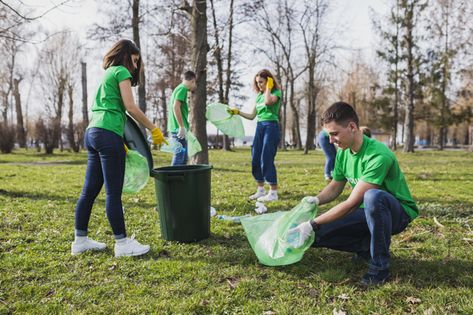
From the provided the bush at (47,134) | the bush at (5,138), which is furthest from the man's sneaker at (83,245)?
the bush at (5,138)

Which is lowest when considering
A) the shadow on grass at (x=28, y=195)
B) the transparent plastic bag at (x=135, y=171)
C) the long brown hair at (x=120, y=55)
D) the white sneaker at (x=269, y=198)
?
the shadow on grass at (x=28, y=195)

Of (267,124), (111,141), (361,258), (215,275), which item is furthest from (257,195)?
(111,141)

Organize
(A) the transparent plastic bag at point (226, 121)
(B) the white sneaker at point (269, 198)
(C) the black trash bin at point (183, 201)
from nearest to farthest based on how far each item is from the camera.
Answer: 1. (C) the black trash bin at point (183, 201)
2. (B) the white sneaker at point (269, 198)
3. (A) the transparent plastic bag at point (226, 121)

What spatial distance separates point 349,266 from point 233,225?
1.39m

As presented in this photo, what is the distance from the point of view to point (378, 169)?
2.21 meters

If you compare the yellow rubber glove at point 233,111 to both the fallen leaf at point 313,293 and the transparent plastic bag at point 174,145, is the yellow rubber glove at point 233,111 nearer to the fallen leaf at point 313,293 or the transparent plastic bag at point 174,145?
the transparent plastic bag at point 174,145

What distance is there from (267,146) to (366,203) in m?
2.47

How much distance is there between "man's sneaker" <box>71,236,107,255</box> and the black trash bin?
1.81 ft

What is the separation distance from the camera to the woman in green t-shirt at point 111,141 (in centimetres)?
269

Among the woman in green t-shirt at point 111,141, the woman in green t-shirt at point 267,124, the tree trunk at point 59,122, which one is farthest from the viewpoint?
the tree trunk at point 59,122

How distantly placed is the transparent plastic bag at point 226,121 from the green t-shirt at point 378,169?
2.58 m

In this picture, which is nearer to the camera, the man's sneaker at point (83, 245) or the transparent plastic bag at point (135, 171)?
the man's sneaker at point (83, 245)

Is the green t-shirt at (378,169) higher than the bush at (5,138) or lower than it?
lower

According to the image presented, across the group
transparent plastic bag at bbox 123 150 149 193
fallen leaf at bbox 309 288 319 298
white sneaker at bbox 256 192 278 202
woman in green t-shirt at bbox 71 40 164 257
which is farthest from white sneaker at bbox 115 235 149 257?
white sneaker at bbox 256 192 278 202
